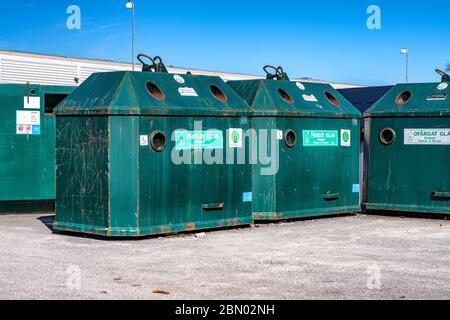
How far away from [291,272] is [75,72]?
25902 millimetres

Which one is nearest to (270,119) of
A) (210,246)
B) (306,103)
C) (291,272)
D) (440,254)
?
(306,103)

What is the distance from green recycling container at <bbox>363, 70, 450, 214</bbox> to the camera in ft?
36.0

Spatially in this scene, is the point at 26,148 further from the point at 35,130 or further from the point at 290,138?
the point at 290,138

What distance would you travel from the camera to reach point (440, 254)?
768 cm

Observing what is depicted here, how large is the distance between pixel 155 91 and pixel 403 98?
4.33m

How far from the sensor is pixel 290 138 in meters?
10.4

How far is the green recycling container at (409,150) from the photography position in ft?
36.0

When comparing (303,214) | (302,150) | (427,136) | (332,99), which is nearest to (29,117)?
(302,150)

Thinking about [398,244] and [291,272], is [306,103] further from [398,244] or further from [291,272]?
[291,272]

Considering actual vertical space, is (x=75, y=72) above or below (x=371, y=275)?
above

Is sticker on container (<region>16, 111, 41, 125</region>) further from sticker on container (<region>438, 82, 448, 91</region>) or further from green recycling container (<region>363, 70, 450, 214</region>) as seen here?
sticker on container (<region>438, 82, 448, 91</region>)

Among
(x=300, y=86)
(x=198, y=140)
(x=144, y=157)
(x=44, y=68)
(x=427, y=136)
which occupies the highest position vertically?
(x=44, y=68)
